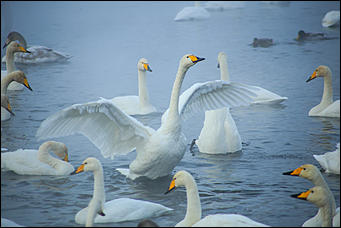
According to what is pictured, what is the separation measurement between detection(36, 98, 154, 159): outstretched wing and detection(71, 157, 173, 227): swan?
1.73 feet

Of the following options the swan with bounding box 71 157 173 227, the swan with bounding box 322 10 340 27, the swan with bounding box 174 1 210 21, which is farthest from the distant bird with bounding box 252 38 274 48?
the swan with bounding box 71 157 173 227

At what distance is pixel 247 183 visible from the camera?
22.4 feet

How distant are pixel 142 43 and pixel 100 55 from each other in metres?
2.12

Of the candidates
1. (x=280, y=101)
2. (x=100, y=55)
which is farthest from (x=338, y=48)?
(x=100, y=55)

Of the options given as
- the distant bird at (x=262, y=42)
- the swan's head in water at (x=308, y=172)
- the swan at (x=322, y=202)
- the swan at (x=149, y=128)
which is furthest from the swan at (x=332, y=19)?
the swan at (x=322, y=202)

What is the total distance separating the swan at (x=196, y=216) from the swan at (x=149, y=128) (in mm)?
1345

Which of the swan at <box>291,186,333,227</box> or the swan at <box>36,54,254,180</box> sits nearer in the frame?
the swan at <box>291,186,333,227</box>

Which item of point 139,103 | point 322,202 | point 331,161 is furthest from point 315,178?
point 139,103

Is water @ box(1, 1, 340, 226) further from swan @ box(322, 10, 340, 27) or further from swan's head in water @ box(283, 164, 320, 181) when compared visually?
swan @ box(322, 10, 340, 27)

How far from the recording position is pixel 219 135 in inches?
316

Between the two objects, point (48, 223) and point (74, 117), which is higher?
point (74, 117)

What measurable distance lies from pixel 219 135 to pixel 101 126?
1.98 m

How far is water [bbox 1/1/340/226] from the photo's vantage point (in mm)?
5992

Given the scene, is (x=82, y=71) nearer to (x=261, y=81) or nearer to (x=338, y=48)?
(x=261, y=81)
